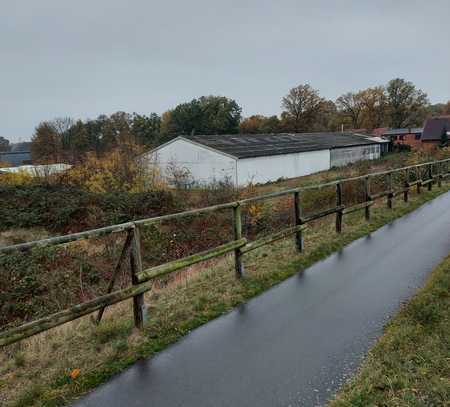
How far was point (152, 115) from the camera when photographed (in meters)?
65.4

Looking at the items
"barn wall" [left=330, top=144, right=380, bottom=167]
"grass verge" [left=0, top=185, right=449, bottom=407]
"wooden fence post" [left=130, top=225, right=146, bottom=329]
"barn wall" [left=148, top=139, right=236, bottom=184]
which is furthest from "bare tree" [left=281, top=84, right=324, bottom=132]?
"wooden fence post" [left=130, top=225, right=146, bottom=329]

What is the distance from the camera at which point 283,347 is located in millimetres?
3516

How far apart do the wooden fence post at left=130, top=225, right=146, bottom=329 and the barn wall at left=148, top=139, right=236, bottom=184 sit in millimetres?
23608

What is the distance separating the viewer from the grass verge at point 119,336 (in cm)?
306

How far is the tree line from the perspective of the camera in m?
55.8

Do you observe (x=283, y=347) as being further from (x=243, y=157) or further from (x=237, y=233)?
(x=243, y=157)

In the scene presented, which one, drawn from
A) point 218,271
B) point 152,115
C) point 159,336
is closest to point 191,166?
point 218,271

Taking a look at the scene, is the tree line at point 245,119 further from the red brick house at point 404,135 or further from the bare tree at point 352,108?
the red brick house at point 404,135

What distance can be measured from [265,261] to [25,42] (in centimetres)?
2626

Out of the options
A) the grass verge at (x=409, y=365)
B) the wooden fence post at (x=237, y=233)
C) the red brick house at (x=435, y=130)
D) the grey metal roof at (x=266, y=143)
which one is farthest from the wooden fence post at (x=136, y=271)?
the red brick house at (x=435, y=130)

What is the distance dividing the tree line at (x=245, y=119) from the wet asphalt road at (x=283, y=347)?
50265 mm

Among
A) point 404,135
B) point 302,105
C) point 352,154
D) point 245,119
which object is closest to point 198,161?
point 352,154

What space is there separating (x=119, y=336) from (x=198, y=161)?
2755 cm

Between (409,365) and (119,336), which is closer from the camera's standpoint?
(409,365)
